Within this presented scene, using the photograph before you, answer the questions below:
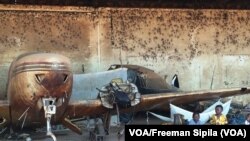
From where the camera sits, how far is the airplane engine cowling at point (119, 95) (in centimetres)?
1004

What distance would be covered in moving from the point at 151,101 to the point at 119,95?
1078 mm

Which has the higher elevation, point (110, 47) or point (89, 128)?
point (110, 47)

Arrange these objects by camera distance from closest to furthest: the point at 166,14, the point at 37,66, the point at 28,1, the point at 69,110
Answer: the point at 37,66
the point at 69,110
the point at 28,1
the point at 166,14

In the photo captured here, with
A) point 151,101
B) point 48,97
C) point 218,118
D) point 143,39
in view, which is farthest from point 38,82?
point 143,39

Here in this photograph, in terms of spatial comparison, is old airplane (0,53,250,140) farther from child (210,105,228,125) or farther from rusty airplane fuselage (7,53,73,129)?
child (210,105,228,125)

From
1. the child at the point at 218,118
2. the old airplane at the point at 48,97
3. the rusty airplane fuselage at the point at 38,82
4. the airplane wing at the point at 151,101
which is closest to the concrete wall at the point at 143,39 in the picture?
the airplane wing at the point at 151,101

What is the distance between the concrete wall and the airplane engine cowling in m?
5.04

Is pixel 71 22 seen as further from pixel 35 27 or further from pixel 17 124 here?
pixel 17 124

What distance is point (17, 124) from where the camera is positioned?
9828 millimetres

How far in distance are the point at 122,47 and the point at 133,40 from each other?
39 cm

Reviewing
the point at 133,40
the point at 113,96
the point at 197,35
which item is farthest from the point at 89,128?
the point at 197,35

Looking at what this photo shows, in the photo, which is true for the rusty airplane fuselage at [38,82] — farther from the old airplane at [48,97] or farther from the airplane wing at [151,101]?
the airplane wing at [151,101]

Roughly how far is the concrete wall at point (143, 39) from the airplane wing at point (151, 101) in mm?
3998

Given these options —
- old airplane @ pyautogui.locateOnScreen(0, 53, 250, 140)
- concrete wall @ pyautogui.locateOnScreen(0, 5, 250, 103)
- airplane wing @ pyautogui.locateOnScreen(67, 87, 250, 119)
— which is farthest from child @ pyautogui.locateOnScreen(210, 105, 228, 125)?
concrete wall @ pyautogui.locateOnScreen(0, 5, 250, 103)
